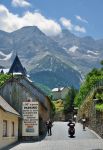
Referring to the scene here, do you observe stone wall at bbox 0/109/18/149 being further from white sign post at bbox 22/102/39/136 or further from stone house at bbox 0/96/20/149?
white sign post at bbox 22/102/39/136

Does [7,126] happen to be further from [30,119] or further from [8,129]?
[30,119]

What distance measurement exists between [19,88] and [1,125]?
13.1 metres

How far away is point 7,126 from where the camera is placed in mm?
39281

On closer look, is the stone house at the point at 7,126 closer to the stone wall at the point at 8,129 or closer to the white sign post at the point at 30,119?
the stone wall at the point at 8,129

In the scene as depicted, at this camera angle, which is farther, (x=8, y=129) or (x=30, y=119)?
(x=30, y=119)

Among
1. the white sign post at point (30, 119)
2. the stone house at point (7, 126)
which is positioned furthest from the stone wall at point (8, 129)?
the white sign post at point (30, 119)

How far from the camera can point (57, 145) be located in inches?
1470

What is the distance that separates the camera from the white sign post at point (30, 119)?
45188 mm

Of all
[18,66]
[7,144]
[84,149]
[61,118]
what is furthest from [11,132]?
[18,66]

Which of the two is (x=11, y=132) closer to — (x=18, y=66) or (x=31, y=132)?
(x=31, y=132)

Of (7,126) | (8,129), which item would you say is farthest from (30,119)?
(7,126)

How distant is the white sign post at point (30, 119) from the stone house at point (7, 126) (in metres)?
0.99

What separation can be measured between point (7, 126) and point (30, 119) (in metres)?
7.09

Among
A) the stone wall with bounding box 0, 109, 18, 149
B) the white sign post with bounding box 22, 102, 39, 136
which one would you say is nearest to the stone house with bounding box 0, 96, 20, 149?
the stone wall with bounding box 0, 109, 18, 149
